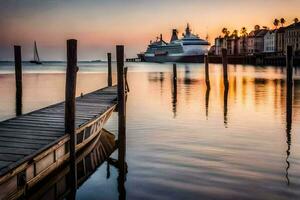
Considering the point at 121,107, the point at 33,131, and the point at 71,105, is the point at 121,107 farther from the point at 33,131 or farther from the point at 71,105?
the point at 71,105

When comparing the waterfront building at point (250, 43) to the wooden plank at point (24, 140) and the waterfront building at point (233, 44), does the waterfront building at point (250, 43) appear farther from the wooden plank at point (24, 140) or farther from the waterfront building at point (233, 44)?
the wooden plank at point (24, 140)

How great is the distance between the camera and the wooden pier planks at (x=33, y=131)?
733 centimetres

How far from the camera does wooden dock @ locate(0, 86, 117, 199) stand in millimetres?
6801

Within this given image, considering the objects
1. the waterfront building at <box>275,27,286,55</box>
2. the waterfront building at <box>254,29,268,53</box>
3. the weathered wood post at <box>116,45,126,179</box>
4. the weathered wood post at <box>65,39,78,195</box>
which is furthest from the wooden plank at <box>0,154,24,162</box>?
the waterfront building at <box>254,29,268,53</box>

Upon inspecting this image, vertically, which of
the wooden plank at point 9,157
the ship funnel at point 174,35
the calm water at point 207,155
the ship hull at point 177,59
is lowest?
the calm water at point 207,155

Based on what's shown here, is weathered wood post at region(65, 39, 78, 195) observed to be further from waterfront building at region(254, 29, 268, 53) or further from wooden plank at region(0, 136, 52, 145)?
waterfront building at region(254, 29, 268, 53)

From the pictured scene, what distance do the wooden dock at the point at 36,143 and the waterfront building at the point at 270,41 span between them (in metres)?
121

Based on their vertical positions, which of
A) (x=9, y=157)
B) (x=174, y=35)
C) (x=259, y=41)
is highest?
(x=174, y=35)

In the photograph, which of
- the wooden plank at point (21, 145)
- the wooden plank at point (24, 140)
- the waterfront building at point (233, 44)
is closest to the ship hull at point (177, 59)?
the waterfront building at point (233, 44)

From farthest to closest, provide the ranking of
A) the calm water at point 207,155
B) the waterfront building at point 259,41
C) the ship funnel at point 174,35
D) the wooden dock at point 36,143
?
1. the ship funnel at point 174,35
2. the waterfront building at point 259,41
3. the calm water at point 207,155
4. the wooden dock at point 36,143

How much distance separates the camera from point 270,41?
131500 millimetres

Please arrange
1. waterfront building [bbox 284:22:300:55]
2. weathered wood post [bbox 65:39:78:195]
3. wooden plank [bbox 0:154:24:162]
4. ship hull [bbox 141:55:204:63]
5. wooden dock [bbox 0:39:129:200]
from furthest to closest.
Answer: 1. ship hull [bbox 141:55:204:63]
2. waterfront building [bbox 284:22:300:55]
3. weathered wood post [bbox 65:39:78:195]
4. wooden plank [bbox 0:154:24:162]
5. wooden dock [bbox 0:39:129:200]

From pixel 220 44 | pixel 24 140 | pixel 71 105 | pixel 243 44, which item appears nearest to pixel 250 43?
pixel 243 44

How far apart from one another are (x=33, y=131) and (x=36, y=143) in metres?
1.38
